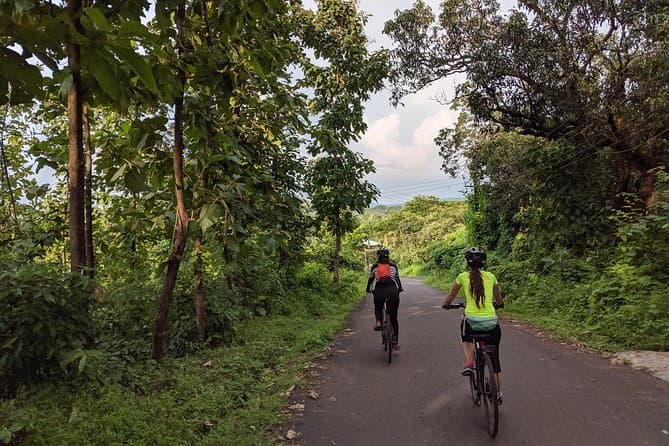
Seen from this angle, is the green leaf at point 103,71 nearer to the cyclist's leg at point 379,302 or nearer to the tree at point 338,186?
the cyclist's leg at point 379,302

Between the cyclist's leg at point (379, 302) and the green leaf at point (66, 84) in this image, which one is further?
the cyclist's leg at point (379, 302)

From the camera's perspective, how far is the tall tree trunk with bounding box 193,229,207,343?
6605mm

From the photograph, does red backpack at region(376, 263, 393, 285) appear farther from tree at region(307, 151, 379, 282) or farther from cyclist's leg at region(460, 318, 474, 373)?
tree at region(307, 151, 379, 282)

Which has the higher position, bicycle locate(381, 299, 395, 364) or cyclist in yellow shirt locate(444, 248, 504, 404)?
cyclist in yellow shirt locate(444, 248, 504, 404)

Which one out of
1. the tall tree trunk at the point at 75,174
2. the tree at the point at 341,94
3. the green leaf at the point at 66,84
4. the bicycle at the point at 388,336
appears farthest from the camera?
the tree at the point at 341,94

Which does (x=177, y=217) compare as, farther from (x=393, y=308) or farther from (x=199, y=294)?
(x=393, y=308)

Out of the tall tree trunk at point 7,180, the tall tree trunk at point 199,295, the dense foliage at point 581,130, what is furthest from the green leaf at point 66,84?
the dense foliage at point 581,130

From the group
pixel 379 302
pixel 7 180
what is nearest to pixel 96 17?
pixel 7 180

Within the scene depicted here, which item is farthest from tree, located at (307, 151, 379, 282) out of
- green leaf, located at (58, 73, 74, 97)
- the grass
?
green leaf, located at (58, 73, 74, 97)

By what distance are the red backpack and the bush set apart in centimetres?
469

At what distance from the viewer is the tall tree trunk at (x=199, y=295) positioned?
260 inches

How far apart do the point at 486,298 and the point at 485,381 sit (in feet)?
2.72

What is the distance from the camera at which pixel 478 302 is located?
463 cm

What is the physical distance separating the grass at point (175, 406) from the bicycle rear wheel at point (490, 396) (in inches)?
79.3
